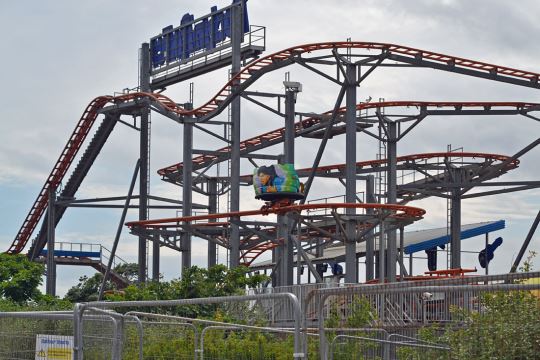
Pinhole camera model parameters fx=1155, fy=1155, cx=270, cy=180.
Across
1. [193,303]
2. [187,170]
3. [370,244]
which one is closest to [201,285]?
[187,170]

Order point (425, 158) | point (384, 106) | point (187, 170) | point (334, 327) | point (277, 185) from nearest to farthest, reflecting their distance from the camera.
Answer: point (334, 327)
point (277, 185)
point (384, 106)
point (187, 170)
point (425, 158)

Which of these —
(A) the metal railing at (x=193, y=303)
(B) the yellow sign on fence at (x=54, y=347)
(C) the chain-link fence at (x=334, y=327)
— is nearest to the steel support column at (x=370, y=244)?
(B) the yellow sign on fence at (x=54, y=347)

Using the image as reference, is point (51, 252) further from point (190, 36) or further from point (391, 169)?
point (391, 169)

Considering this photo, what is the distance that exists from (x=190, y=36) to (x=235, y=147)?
26.9ft

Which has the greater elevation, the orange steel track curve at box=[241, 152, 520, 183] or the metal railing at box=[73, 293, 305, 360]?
the orange steel track curve at box=[241, 152, 520, 183]

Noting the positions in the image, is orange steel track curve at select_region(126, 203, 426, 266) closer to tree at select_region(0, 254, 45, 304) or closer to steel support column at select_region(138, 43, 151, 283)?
steel support column at select_region(138, 43, 151, 283)

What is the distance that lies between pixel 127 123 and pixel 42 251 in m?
12.0

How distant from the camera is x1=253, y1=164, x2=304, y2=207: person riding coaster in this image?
121 ft

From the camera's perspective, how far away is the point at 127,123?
163 feet

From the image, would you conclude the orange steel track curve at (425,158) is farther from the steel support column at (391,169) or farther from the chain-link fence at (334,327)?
the chain-link fence at (334,327)

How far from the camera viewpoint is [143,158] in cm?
4953

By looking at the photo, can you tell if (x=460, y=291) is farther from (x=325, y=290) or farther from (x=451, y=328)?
(x=325, y=290)

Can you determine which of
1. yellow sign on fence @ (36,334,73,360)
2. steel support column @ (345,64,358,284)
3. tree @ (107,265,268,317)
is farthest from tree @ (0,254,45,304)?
yellow sign on fence @ (36,334,73,360)

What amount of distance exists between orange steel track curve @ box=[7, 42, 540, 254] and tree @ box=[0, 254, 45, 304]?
11.6 feet
